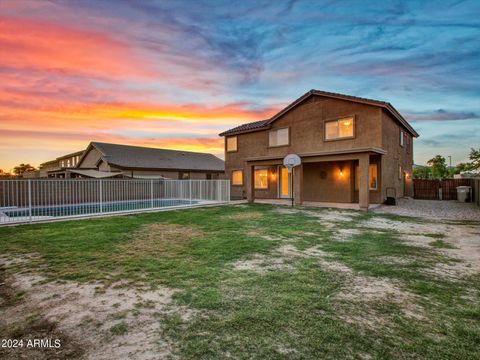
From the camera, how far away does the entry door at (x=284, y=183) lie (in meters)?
19.3

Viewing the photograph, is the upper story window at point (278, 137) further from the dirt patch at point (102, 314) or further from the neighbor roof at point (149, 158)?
the dirt patch at point (102, 314)

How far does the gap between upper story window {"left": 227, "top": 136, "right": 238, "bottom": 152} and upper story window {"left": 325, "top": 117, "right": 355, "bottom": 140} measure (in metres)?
8.26

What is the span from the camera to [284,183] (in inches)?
770

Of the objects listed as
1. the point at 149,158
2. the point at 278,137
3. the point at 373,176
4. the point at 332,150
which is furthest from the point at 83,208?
the point at 373,176

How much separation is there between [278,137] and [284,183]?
11.5 ft

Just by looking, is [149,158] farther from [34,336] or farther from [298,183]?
[34,336]

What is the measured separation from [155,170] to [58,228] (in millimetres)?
18466

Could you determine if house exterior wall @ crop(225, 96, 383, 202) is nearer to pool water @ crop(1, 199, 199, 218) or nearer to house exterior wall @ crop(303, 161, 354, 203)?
house exterior wall @ crop(303, 161, 354, 203)

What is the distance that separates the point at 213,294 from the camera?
138 inches

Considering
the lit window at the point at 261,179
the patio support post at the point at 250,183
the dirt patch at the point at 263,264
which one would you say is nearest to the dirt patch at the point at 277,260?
the dirt patch at the point at 263,264

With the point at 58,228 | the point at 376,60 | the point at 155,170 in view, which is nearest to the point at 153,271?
the point at 58,228

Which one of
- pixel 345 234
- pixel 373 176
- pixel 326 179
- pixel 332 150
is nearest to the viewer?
pixel 345 234

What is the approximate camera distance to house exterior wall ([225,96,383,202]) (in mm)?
14774

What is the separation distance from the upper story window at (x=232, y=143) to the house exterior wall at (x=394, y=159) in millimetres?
11326
